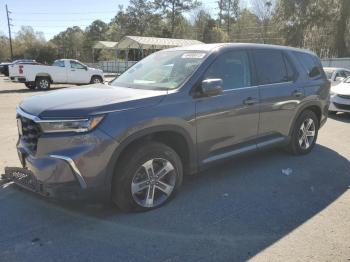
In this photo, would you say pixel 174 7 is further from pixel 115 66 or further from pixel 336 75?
pixel 336 75

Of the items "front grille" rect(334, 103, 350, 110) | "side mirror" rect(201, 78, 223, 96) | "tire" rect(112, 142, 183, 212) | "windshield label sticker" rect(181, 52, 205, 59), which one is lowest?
"front grille" rect(334, 103, 350, 110)

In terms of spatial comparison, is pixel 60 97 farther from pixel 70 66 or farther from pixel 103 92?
pixel 70 66

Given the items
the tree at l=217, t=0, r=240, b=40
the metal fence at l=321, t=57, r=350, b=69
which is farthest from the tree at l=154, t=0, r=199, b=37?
the metal fence at l=321, t=57, r=350, b=69

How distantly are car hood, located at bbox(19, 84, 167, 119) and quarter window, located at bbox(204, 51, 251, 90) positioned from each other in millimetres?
885

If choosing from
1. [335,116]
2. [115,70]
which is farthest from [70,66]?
[115,70]

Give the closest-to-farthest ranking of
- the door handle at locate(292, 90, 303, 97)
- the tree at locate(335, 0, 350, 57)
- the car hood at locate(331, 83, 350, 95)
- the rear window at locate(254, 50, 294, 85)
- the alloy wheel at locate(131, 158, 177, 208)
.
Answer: the alloy wheel at locate(131, 158, 177, 208), the rear window at locate(254, 50, 294, 85), the door handle at locate(292, 90, 303, 97), the car hood at locate(331, 83, 350, 95), the tree at locate(335, 0, 350, 57)

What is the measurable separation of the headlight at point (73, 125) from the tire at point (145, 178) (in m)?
0.55

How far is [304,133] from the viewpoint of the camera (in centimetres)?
670

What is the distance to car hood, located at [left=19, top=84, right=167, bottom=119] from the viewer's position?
3.74m

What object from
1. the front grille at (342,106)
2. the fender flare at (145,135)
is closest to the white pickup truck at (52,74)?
the front grille at (342,106)

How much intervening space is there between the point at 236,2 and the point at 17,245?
83371mm

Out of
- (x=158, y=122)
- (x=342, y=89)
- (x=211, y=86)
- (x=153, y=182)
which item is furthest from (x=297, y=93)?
(x=342, y=89)

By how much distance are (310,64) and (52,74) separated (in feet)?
56.1

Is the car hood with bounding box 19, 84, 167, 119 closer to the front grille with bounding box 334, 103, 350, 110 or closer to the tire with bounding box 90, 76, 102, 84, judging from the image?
the front grille with bounding box 334, 103, 350, 110
